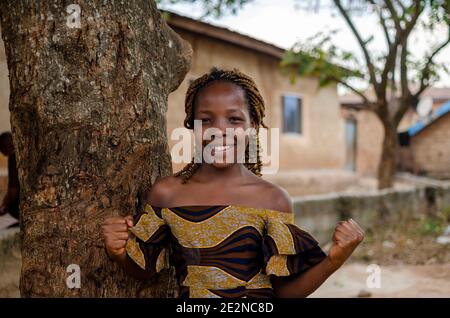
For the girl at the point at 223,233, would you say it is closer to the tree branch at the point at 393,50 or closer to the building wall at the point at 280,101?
the building wall at the point at 280,101

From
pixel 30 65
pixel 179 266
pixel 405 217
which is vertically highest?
pixel 30 65

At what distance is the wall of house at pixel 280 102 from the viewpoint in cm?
906

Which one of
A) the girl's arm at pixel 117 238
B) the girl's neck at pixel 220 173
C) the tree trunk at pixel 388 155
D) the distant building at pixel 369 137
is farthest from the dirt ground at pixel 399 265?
the distant building at pixel 369 137

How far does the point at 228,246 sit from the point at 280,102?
32.1ft

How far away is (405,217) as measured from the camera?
8531 mm

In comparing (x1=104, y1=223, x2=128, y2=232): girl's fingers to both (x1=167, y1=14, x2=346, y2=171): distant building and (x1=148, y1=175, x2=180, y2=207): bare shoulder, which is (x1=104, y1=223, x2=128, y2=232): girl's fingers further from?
(x1=167, y1=14, x2=346, y2=171): distant building

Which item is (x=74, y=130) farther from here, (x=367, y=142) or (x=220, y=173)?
(x=367, y=142)

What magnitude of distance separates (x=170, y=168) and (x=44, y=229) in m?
0.57

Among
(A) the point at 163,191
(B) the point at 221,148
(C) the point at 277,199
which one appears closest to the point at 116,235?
(A) the point at 163,191

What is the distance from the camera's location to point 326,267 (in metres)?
1.77

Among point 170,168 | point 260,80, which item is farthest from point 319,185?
point 170,168

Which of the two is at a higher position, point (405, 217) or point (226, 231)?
point (226, 231)
